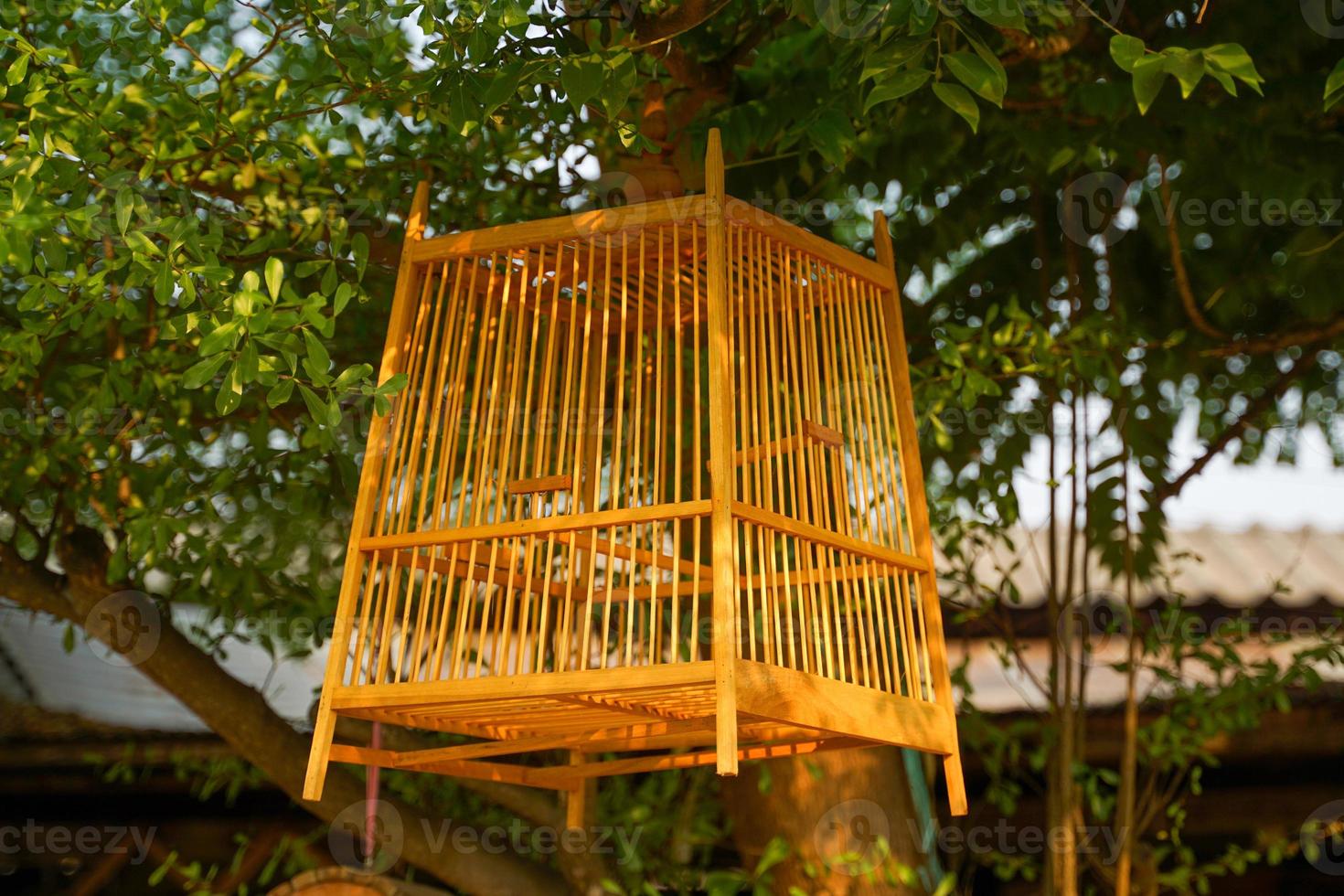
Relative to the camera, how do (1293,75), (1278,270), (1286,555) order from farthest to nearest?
(1286,555), (1278,270), (1293,75)

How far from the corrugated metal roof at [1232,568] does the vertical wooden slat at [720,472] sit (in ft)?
9.30

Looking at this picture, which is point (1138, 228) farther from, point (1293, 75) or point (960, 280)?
point (1293, 75)

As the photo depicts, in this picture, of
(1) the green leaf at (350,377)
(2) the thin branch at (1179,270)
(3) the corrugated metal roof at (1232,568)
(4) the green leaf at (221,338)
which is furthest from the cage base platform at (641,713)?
(3) the corrugated metal roof at (1232,568)

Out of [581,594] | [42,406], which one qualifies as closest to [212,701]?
[42,406]

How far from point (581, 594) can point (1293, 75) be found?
2240mm

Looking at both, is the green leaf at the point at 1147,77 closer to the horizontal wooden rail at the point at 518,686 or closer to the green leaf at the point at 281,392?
the horizontal wooden rail at the point at 518,686

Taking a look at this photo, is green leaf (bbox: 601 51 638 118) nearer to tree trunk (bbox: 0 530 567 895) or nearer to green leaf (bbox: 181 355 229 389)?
green leaf (bbox: 181 355 229 389)

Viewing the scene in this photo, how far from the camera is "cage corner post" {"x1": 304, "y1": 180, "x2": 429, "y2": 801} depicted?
2.17 meters

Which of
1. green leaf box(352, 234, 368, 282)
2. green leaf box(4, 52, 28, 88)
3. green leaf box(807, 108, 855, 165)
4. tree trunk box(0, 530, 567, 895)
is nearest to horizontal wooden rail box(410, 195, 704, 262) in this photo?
green leaf box(352, 234, 368, 282)

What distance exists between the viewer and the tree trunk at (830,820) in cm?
329

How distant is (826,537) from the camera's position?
2.19m

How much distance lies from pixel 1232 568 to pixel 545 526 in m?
4.50

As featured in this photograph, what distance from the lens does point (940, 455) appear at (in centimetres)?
440

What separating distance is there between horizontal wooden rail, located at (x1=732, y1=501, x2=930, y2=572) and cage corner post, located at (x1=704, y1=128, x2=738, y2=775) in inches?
2.0
